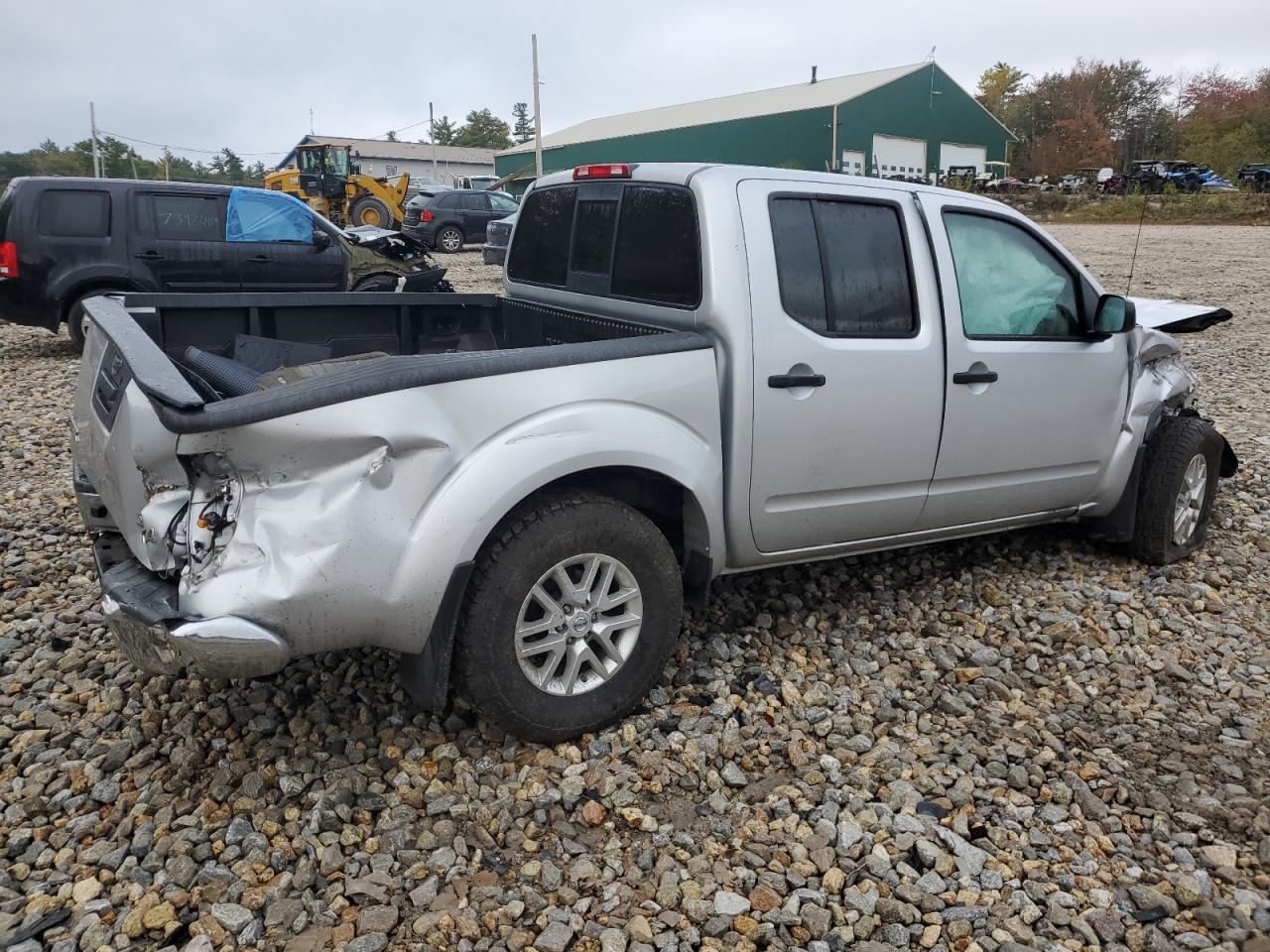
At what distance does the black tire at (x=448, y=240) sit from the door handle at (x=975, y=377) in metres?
21.7

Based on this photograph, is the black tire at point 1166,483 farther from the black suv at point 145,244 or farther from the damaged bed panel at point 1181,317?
the black suv at point 145,244

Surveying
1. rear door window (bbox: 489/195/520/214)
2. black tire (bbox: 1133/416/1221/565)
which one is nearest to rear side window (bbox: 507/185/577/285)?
black tire (bbox: 1133/416/1221/565)

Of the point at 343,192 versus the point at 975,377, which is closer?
the point at 975,377

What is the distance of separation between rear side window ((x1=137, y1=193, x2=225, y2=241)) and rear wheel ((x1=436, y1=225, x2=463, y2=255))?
14102 mm

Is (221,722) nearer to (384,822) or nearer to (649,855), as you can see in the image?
(384,822)

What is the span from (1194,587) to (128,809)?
461cm

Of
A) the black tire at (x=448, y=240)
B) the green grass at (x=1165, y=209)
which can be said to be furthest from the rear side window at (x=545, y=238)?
the green grass at (x=1165, y=209)

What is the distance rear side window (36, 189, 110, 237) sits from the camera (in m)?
9.53

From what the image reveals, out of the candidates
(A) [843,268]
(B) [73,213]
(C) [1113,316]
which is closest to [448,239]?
(B) [73,213]

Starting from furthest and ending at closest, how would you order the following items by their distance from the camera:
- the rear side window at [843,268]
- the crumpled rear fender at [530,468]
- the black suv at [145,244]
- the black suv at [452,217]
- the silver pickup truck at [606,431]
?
the black suv at [452,217]
the black suv at [145,244]
the rear side window at [843,268]
the crumpled rear fender at [530,468]
the silver pickup truck at [606,431]

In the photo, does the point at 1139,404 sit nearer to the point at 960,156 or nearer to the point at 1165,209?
the point at 1165,209

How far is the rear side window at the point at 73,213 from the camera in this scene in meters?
9.53

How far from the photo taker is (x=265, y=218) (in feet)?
35.3

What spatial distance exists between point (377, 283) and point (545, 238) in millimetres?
8563
